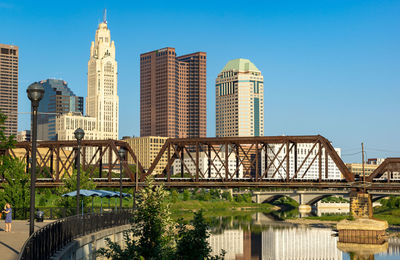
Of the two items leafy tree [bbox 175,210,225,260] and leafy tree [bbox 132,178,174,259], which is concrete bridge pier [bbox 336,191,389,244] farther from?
leafy tree [bbox 175,210,225,260]

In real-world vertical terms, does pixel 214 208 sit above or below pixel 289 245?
below

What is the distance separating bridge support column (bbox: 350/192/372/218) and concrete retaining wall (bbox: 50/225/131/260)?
7090 cm

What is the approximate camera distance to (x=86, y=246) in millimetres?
37750

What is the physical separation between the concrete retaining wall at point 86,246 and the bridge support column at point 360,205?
70.9 meters

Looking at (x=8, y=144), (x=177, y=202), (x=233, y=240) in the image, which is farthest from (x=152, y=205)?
(x=177, y=202)

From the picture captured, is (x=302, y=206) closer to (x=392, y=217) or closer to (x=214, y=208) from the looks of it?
(x=214, y=208)

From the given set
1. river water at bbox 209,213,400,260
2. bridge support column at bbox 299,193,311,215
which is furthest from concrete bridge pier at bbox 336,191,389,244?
bridge support column at bbox 299,193,311,215

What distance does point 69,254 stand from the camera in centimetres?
3112

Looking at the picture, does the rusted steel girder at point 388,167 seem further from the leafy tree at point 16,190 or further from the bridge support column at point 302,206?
the bridge support column at point 302,206

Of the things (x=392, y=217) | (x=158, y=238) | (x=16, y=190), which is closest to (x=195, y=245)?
(x=158, y=238)

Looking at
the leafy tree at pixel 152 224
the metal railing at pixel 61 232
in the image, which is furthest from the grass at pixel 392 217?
the leafy tree at pixel 152 224

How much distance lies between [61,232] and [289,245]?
69493 mm

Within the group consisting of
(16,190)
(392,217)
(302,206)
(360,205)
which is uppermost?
(16,190)

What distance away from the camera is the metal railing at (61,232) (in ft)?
76.4
